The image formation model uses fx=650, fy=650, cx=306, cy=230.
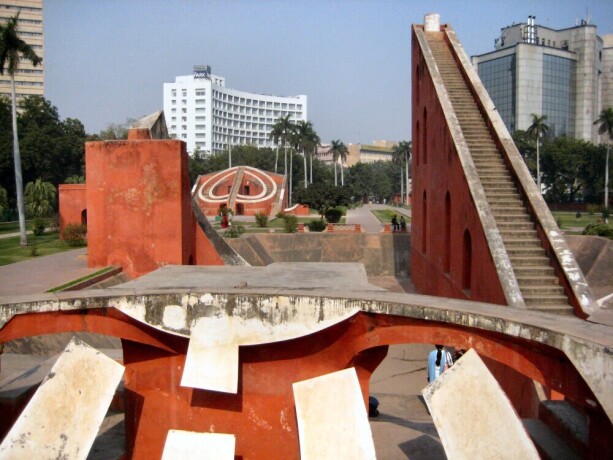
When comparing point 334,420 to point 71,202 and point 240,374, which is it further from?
point 71,202

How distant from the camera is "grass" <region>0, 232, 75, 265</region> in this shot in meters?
16.4

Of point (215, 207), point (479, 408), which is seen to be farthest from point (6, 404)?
point (215, 207)

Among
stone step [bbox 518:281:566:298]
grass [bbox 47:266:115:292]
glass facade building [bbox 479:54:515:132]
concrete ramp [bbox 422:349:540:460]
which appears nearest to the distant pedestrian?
stone step [bbox 518:281:566:298]

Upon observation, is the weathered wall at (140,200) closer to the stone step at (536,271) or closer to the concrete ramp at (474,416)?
the stone step at (536,271)

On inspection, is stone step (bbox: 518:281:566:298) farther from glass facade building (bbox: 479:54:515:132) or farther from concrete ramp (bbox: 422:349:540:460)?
glass facade building (bbox: 479:54:515:132)

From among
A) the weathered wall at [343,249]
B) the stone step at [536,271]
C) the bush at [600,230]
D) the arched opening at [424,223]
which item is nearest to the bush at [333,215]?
the weathered wall at [343,249]

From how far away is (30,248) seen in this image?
61.5ft

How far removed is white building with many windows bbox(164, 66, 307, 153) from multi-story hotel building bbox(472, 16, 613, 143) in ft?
118

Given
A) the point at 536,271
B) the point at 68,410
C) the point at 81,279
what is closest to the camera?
the point at 68,410

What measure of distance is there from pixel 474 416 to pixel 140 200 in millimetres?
9565

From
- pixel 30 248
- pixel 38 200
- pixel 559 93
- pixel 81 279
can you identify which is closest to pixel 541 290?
pixel 81 279

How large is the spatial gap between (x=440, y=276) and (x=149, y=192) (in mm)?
5736

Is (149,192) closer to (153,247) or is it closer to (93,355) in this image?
(153,247)

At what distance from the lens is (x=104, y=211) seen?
41.4 feet
